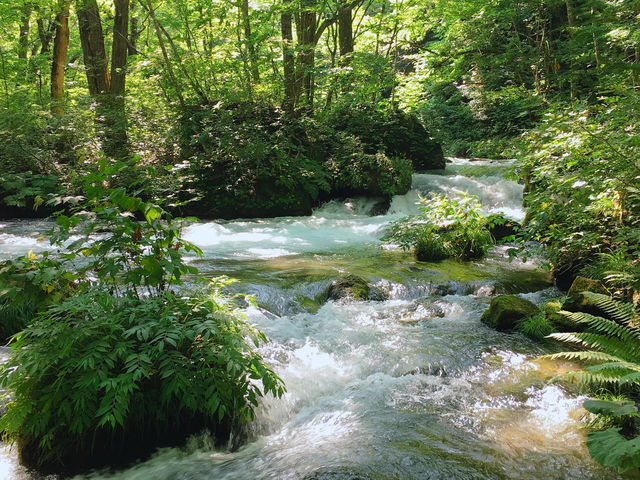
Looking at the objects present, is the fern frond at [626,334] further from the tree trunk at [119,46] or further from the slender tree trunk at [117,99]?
the tree trunk at [119,46]

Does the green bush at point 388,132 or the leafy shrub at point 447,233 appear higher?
the green bush at point 388,132

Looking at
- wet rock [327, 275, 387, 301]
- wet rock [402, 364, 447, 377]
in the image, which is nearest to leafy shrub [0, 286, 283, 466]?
wet rock [402, 364, 447, 377]

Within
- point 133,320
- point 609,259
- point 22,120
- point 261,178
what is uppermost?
point 22,120

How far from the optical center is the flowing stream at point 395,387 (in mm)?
2861

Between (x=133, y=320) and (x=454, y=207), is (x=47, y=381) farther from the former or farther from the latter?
(x=454, y=207)

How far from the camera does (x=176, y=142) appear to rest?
13.2 meters

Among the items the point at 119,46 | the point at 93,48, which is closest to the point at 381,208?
the point at 119,46

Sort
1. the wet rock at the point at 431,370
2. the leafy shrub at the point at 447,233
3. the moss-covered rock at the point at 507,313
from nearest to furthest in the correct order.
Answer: the wet rock at the point at 431,370
the moss-covered rock at the point at 507,313
the leafy shrub at the point at 447,233

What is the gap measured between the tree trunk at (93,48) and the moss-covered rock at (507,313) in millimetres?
13422

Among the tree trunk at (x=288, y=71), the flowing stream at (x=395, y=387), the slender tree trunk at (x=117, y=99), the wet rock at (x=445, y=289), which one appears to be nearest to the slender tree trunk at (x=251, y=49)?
the tree trunk at (x=288, y=71)

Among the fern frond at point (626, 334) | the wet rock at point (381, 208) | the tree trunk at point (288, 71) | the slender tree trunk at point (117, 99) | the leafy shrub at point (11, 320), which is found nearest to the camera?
the fern frond at point (626, 334)

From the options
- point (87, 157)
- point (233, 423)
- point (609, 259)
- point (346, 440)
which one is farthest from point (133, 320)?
point (87, 157)

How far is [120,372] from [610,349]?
3850mm

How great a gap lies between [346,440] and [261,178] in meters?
10.4
